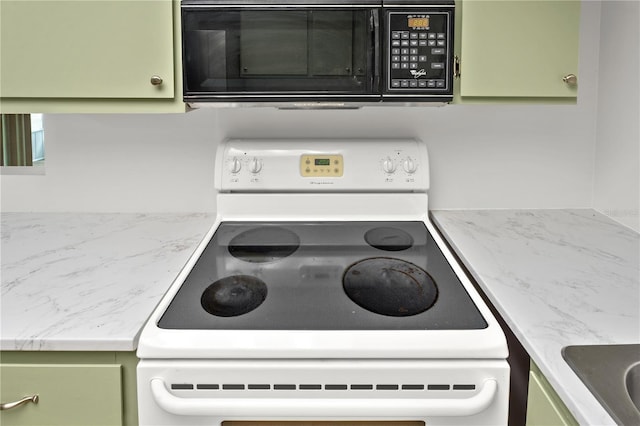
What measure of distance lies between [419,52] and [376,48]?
4.2 inches

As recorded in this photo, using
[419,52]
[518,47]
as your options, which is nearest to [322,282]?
[419,52]

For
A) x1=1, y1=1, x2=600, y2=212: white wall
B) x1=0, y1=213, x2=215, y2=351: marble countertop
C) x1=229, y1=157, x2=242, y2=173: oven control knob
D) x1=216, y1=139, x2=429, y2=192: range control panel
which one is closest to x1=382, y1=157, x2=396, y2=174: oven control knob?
x1=216, y1=139, x2=429, y2=192: range control panel

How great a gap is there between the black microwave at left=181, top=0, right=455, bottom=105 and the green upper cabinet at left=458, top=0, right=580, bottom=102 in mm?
59

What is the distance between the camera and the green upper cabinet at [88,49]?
5.02ft

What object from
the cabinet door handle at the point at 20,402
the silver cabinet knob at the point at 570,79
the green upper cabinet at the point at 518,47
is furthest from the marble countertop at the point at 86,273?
the silver cabinet knob at the point at 570,79

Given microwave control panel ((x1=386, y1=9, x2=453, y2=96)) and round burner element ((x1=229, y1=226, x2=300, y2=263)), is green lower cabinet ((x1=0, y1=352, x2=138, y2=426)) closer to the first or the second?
round burner element ((x1=229, y1=226, x2=300, y2=263))

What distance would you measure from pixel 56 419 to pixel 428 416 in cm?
68

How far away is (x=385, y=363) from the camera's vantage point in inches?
44.4

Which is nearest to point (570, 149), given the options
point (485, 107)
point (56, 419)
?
point (485, 107)

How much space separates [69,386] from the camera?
1.17 metres

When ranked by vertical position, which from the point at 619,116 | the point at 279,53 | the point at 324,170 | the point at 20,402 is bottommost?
the point at 20,402

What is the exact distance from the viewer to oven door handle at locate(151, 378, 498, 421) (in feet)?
3.64

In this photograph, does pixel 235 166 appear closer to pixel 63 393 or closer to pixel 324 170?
pixel 324 170

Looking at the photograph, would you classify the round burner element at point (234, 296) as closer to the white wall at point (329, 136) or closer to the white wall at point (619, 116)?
the white wall at point (329, 136)
